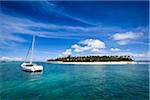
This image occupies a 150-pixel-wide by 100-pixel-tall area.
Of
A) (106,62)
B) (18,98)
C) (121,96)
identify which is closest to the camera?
(18,98)

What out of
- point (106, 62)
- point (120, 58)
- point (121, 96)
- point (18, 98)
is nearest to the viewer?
point (18, 98)

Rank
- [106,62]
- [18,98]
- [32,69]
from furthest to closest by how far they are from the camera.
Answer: [106,62] < [32,69] < [18,98]

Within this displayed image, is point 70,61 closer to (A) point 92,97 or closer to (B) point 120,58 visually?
(B) point 120,58

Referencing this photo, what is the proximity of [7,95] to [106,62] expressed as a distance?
182ft

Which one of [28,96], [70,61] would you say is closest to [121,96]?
[28,96]

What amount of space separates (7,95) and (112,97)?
203 inches

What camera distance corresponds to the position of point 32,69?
813 inches

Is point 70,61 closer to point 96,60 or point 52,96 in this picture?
point 96,60

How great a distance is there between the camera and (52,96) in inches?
320

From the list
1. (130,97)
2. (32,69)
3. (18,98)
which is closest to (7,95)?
(18,98)

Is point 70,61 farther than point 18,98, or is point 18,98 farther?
point 70,61

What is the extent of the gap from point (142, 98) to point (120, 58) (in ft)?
197

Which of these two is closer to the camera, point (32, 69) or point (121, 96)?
point (121, 96)

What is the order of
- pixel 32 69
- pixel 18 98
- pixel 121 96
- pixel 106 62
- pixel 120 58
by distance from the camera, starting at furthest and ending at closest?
1. pixel 120 58
2. pixel 106 62
3. pixel 32 69
4. pixel 121 96
5. pixel 18 98
